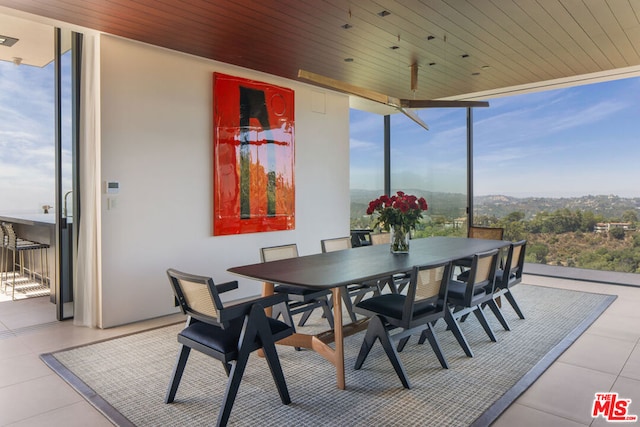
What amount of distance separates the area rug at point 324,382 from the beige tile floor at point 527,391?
0.09 m

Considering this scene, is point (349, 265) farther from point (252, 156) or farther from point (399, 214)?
point (252, 156)

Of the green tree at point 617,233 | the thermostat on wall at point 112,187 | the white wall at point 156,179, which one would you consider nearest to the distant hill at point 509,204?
the green tree at point 617,233

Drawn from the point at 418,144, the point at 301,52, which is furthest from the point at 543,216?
the point at 301,52

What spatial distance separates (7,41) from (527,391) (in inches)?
236

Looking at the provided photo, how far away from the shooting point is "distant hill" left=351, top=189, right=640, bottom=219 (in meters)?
5.75

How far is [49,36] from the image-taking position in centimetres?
446

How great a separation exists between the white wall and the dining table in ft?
5.15

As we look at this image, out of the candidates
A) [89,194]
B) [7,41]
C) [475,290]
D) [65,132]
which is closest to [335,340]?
[475,290]

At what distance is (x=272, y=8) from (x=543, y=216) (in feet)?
16.8

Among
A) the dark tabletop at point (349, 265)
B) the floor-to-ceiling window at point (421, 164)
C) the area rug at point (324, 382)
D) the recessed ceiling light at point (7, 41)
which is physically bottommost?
the area rug at point (324, 382)

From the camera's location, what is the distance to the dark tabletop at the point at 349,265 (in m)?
2.64

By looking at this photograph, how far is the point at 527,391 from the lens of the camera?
2.60 m

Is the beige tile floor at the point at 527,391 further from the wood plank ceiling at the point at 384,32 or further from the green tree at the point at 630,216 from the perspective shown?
the wood plank ceiling at the point at 384,32

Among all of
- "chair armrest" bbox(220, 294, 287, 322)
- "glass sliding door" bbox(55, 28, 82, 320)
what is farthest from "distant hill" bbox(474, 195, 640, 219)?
"glass sliding door" bbox(55, 28, 82, 320)
